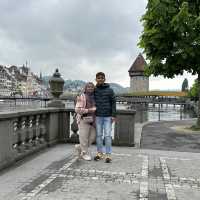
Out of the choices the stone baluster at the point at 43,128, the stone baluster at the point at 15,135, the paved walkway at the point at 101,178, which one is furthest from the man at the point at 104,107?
the stone baluster at the point at 43,128

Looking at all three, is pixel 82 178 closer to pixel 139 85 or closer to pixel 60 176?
pixel 60 176

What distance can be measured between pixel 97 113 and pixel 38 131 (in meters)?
2.01

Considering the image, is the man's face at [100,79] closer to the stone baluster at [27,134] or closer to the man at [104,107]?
the man at [104,107]

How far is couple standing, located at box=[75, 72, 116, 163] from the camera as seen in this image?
26.9 ft

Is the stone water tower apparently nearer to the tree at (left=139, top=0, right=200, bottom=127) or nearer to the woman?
the tree at (left=139, top=0, right=200, bottom=127)

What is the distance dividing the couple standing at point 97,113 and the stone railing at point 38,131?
123 cm

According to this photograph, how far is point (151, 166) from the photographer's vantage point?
7945 mm

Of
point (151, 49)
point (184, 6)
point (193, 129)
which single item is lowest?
point (193, 129)

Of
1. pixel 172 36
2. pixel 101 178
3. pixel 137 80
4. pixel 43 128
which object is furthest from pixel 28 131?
pixel 137 80

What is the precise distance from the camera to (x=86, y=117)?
8.34m

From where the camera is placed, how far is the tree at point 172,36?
1597cm

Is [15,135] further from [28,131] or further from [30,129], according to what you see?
[30,129]

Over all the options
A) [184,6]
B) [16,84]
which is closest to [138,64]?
[16,84]

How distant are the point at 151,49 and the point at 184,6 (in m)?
2.95
